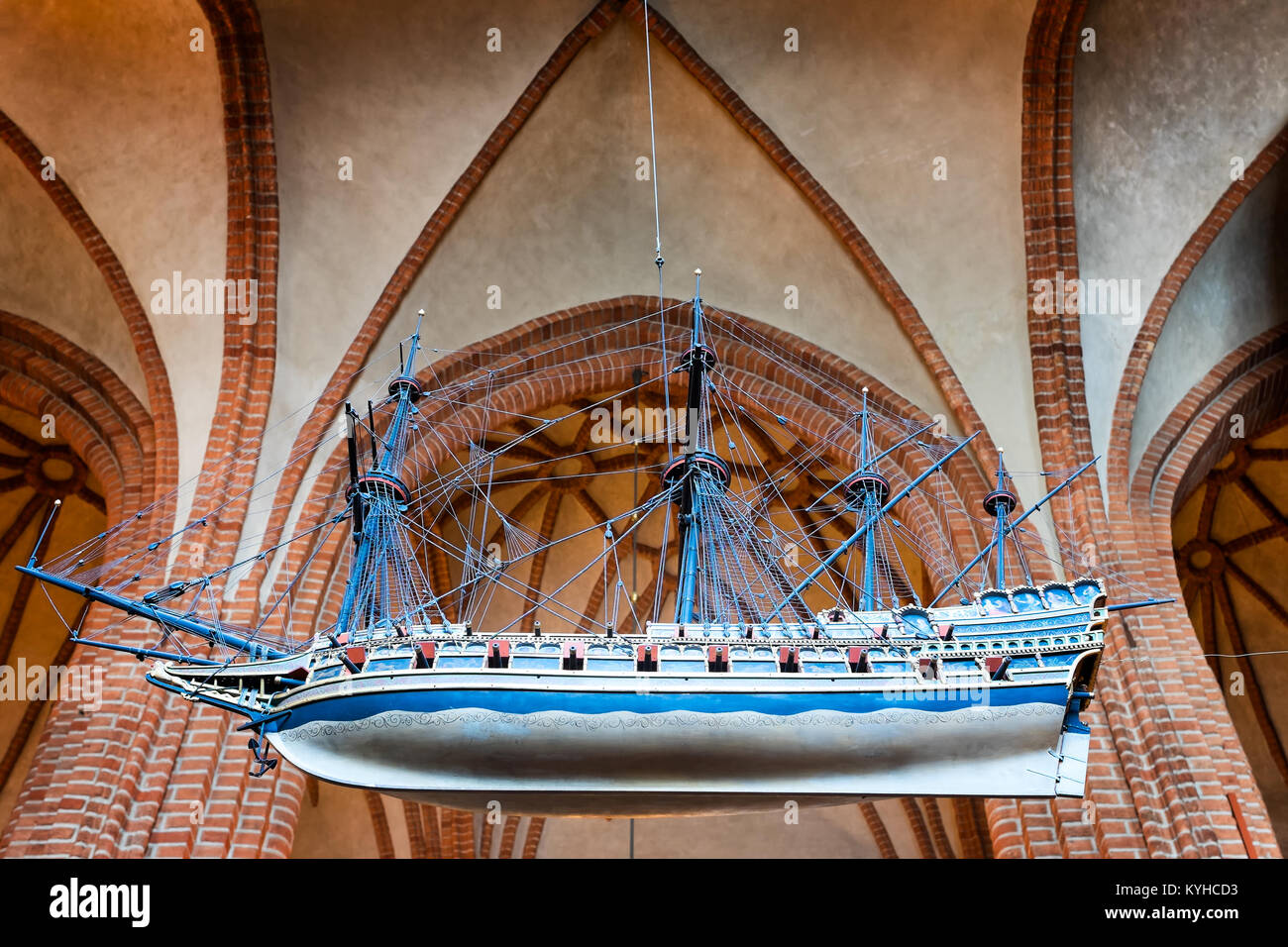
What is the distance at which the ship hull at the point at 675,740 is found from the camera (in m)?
6.84

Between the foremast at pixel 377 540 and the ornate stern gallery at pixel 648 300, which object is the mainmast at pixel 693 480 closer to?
the ornate stern gallery at pixel 648 300

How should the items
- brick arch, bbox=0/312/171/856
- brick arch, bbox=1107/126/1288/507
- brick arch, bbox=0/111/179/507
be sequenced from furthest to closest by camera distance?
brick arch, bbox=1107/126/1288/507
brick arch, bbox=0/111/179/507
brick arch, bbox=0/312/171/856

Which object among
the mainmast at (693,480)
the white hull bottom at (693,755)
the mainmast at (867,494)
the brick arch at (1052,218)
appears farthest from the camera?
the brick arch at (1052,218)

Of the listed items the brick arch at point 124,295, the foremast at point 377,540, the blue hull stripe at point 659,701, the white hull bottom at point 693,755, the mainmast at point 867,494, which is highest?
the brick arch at point 124,295

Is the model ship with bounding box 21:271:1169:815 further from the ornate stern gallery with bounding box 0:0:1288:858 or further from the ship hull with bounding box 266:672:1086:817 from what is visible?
the ornate stern gallery with bounding box 0:0:1288:858

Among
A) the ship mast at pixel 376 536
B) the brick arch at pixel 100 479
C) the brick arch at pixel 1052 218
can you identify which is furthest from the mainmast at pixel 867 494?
the brick arch at pixel 100 479

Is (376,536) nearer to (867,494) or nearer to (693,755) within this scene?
(693,755)

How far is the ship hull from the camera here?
22.4ft

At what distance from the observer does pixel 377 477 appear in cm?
828

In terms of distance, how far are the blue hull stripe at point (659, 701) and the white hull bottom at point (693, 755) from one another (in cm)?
3

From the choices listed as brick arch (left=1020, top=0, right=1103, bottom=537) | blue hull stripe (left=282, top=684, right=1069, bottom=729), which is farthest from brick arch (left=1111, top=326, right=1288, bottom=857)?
blue hull stripe (left=282, top=684, right=1069, bottom=729)
